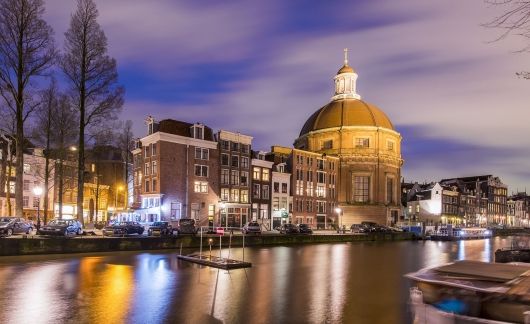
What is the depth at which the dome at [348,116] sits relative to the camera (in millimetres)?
113450

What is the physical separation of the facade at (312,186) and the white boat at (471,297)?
265 feet

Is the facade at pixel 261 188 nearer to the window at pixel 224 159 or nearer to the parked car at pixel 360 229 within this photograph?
the window at pixel 224 159

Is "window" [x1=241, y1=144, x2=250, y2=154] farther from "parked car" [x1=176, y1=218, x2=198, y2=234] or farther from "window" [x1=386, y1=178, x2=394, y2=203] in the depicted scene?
"window" [x1=386, y1=178, x2=394, y2=203]

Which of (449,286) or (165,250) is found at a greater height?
(449,286)

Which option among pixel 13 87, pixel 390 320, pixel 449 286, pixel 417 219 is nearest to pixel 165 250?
pixel 13 87

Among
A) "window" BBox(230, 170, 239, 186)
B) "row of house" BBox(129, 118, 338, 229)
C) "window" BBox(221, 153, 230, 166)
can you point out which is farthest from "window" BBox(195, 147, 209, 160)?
"window" BBox(230, 170, 239, 186)

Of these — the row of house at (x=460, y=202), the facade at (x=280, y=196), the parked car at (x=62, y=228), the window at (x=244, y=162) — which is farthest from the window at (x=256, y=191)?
the row of house at (x=460, y=202)

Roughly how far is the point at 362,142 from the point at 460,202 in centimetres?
5689

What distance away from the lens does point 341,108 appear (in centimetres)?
11719

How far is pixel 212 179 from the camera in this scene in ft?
247

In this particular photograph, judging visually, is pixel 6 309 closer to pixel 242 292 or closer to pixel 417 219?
pixel 242 292

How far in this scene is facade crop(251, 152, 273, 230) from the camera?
8325cm

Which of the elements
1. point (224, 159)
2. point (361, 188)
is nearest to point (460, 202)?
point (361, 188)

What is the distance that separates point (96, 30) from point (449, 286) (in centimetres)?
4598
